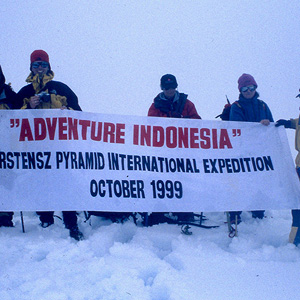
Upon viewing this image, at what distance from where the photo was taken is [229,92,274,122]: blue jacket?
4.58 metres

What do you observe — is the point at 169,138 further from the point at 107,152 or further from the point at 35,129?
the point at 35,129

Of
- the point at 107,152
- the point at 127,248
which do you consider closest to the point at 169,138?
the point at 107,152

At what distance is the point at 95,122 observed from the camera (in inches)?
161

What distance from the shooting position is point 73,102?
4473mm

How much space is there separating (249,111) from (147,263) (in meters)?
2.65

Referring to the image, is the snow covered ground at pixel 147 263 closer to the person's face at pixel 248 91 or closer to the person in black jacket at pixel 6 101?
the person in black jacket at pixel 6 101

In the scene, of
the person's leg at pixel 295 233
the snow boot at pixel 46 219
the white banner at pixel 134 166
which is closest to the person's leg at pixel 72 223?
the white banner at pixel 134 166

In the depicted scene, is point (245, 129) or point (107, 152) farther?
point (245, 129)

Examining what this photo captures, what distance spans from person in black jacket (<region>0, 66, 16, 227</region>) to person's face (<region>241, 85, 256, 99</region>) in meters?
3.26

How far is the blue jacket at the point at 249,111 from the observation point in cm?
458

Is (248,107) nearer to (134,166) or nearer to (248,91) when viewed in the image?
(248,91)

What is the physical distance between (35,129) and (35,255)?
155 cm

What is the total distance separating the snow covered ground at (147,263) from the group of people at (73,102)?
0.69 ft

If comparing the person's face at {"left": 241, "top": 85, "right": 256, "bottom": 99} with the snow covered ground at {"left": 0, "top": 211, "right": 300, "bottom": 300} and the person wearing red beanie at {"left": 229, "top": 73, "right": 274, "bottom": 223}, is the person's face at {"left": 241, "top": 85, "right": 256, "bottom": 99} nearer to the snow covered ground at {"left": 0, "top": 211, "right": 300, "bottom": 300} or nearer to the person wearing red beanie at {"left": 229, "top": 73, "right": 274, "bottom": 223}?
the person wearing red beanie at {"left": 229, "top": 73, "right": 274, "bottom": 223}
